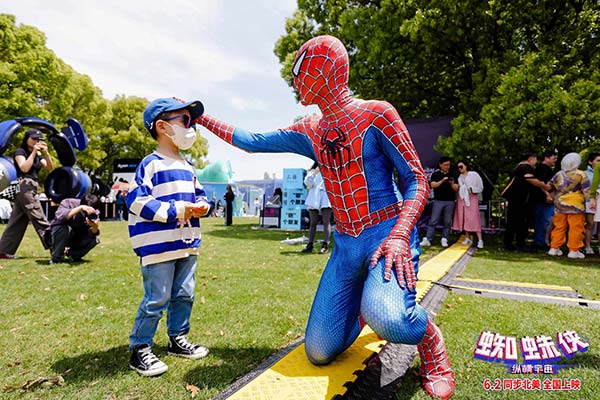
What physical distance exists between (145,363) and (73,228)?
16.2ft

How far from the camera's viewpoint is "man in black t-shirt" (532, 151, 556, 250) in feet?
28.1

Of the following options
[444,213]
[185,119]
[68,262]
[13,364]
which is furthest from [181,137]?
[444,213]

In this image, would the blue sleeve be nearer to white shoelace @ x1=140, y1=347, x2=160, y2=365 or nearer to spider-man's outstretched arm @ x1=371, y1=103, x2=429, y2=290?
spider-man's outstretched arm @ x1=371, y1=103, x2=429, y2=290

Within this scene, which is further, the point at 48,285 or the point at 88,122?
the point at 88,122

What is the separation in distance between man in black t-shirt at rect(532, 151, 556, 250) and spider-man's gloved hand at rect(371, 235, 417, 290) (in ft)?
26.2

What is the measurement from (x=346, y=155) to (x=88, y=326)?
111 inches

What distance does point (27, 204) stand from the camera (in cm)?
640

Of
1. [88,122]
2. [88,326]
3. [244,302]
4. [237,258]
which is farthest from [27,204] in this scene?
[88,122]

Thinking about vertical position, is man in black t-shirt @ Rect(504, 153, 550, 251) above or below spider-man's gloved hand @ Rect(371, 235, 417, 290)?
above

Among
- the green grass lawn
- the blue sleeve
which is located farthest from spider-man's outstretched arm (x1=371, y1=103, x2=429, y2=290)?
the green grass lawn

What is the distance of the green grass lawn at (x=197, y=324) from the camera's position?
2.33m

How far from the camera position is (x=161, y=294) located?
242 centimetres

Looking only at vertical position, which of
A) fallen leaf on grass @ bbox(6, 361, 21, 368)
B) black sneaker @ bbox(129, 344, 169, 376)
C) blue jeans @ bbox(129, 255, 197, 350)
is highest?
blue jeans @ bbox(129, 255, 197, 350)

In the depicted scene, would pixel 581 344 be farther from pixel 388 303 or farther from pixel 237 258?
pixel 237 258
